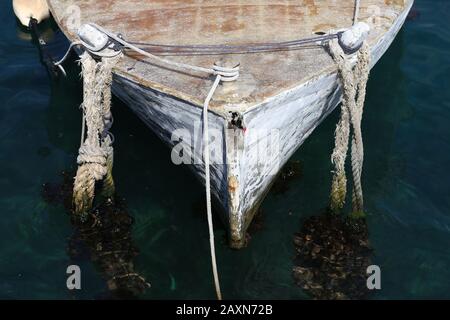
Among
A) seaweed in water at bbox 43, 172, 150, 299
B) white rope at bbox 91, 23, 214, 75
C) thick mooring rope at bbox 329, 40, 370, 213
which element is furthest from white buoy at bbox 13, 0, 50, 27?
thick mooring rope at bbox 329, 40, 370, 213

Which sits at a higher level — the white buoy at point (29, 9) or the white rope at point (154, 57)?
the white buoy at point (29, 9)

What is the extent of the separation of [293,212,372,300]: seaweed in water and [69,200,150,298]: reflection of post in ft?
6.67

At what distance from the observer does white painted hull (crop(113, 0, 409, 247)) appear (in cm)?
623

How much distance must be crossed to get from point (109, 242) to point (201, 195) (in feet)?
4.84

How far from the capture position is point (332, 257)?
7.36 meters

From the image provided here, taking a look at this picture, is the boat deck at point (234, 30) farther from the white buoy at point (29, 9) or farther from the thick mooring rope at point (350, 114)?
the white buoy at point (29, 9)

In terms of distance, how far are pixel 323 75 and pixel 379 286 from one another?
2.71m

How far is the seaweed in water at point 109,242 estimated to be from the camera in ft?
23.5

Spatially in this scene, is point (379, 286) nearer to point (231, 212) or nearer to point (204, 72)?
point (231, 212)

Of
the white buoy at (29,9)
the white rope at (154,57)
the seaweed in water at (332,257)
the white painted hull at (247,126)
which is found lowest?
the seaweed in water at (332,257)

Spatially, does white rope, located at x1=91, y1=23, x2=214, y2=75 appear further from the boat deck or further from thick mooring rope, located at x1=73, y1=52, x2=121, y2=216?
thick mooring rope, located at x1=73, y1=52, x2=121, y2=216

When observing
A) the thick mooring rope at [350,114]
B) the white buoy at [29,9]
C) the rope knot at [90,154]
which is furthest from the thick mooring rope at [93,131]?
the white buoy at [29,9]

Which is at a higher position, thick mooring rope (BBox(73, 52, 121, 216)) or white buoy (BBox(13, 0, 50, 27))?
white buoy (BBox(13, 0, 50, 27))

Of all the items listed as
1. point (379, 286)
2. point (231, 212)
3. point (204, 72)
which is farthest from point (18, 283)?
point (379, 286)
